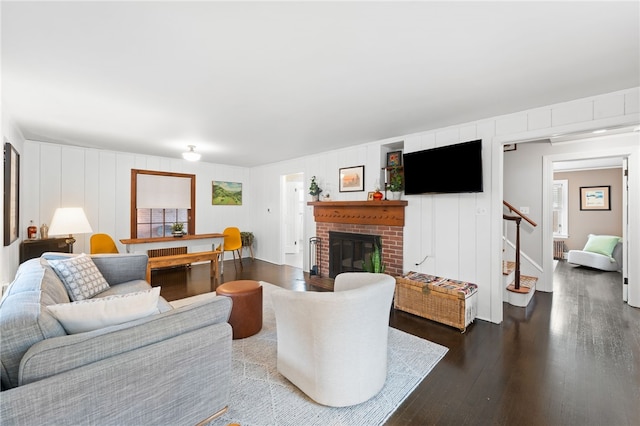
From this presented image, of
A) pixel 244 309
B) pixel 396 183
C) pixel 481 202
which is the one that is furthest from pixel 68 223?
pixel 481 202

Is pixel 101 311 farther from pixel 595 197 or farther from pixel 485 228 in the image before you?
pixel 595 197

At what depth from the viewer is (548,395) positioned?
6.11 feet

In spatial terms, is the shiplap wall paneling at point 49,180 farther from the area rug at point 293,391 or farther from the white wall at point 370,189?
the area rug at point 293,391

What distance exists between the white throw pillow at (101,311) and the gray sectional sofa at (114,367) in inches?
1.9

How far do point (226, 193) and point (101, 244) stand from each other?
269 centimetres

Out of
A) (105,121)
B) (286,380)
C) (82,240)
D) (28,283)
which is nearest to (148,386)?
(286,380)

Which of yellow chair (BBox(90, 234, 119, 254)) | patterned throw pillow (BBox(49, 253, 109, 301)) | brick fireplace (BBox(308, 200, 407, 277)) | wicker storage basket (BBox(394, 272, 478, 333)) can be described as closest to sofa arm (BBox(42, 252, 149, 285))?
patterned throw pillow (BBox(49, 253, 109, 301))

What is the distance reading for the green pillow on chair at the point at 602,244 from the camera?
5.39 m

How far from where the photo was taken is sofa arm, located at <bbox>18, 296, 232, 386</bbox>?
1.06 m

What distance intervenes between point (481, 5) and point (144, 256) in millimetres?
3755

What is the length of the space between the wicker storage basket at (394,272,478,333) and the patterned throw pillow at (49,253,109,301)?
3.19 meters

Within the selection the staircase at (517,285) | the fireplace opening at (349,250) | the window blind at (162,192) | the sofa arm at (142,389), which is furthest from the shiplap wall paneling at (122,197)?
the staircase at (517,285)

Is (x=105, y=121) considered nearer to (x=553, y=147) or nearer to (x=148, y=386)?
(x=148, y=386)

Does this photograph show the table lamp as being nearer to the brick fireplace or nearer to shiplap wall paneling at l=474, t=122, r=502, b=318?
the brick fireplace
